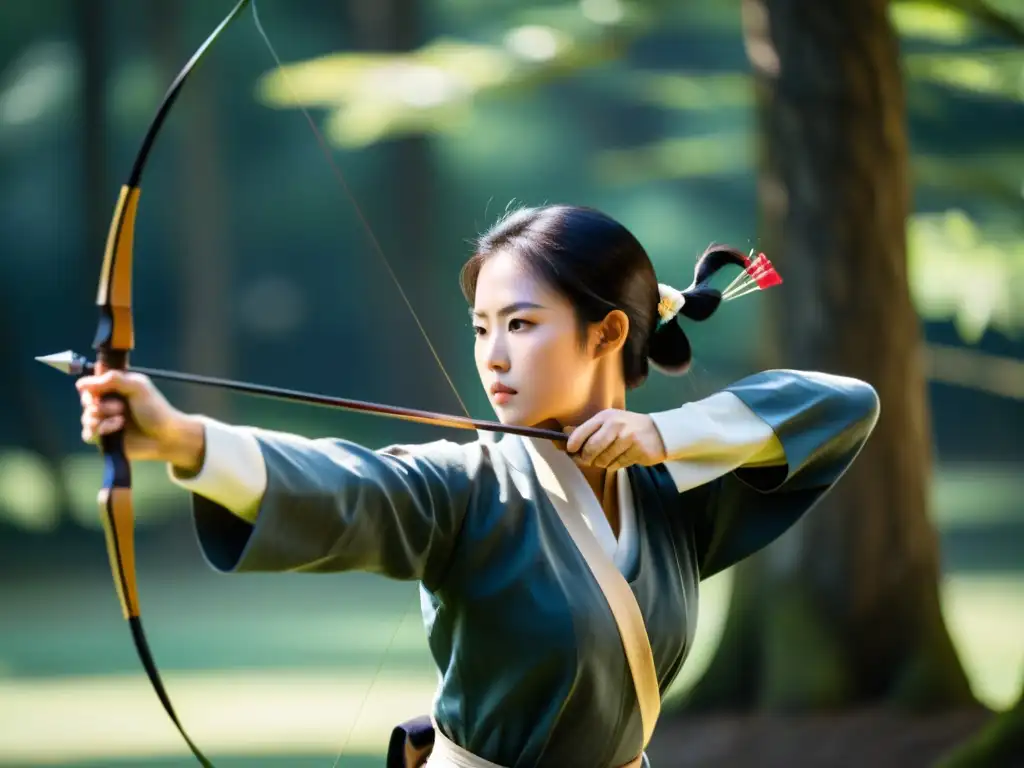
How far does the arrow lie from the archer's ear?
0.74ft

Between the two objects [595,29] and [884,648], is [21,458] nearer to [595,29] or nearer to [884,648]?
[595,29]

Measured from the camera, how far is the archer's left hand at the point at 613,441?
75.1 inches

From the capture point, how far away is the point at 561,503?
199 cm

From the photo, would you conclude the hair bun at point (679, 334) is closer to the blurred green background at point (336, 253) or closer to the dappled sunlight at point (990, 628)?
the dappled sunlight at point (990, 628)

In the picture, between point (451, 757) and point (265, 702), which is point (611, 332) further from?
point (265, 702)

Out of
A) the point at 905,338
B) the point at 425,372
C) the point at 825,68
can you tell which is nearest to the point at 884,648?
the point at 905,338

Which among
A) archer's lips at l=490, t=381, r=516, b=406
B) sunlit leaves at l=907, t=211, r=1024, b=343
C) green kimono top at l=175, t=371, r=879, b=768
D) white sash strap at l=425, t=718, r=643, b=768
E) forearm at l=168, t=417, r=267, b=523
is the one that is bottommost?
white sash strap at l=425, t=718, r=643, b=768

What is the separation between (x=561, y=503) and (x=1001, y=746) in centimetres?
205

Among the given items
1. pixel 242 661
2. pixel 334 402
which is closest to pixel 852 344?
pixel 334 402

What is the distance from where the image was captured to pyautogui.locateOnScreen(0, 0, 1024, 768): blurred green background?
5879mm

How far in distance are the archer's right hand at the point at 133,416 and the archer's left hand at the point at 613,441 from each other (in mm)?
537

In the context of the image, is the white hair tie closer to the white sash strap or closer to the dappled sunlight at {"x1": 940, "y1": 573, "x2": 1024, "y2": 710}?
the white sash strap

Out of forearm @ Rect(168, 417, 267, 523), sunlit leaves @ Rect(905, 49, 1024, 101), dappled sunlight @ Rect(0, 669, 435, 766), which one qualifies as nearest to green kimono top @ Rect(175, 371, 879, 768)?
forearm @ Rect(168, 417, 267, 523)

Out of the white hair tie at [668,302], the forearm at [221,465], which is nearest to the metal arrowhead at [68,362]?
the forearm at [221,465]
